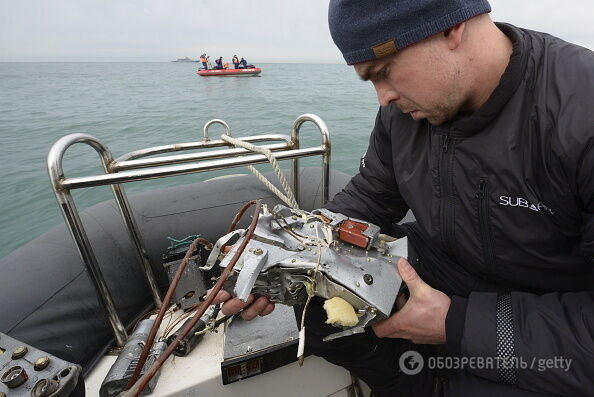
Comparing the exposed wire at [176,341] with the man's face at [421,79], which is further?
the man's face at [421,79]

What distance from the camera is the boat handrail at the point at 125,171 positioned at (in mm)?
1027

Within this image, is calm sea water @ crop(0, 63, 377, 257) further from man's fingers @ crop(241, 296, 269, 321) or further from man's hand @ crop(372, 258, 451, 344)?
man's hand @ crop(372, 258, 451, 344)

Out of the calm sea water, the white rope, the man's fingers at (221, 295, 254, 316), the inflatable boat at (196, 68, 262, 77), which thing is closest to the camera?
the man's fingers at (221, 295, 254, 316)

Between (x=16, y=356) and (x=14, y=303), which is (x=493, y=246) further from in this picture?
(x=14, y=303)

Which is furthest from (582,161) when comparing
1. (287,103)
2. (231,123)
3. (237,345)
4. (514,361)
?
(287,103)

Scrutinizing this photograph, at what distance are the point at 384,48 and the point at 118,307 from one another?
144 cm

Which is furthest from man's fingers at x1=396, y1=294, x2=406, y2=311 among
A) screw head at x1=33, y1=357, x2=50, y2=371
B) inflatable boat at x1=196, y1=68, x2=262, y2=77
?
inflatable boat at x1=196, y1=68, x2=262, y2=77

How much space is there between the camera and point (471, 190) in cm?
93

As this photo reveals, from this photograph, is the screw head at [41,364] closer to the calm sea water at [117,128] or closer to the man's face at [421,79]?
the man's face at [421,79]

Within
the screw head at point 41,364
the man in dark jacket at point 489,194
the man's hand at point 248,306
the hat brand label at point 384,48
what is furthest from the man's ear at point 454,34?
the screw head at point 41,364

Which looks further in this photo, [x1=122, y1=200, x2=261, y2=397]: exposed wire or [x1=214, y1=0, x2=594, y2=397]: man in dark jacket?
[x1=214, y1=0, x2=594, y2=397]: man in dark jacket

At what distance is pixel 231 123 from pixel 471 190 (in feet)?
27.4

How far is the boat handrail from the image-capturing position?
1.03 m

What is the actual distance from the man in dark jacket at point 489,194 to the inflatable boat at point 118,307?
264 millimetres
